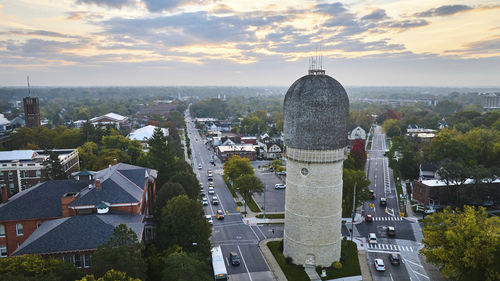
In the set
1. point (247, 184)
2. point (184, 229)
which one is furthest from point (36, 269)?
point (247, 184)

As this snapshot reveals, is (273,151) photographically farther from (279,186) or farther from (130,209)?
(130,209)

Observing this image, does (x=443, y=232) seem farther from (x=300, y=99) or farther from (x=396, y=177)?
(x=396, y=177)

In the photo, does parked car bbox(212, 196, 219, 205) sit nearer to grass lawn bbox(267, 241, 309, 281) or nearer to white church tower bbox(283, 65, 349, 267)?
grass lawn bbox(267, 241, 309, 281)

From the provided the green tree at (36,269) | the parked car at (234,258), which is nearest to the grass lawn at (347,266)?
the parked car at (234,258)

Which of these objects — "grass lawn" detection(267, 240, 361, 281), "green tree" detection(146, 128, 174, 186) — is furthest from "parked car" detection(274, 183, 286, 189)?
"grass lawn" detection(267, 240, 361, 281)

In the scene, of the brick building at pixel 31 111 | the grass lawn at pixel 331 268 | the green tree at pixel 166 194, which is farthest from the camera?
the brick building at pixel 31 111

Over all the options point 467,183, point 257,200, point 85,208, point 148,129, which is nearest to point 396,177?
point 467,183

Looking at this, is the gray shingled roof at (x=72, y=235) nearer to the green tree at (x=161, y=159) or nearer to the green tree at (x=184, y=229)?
the green tree at (x=184, y=229)
